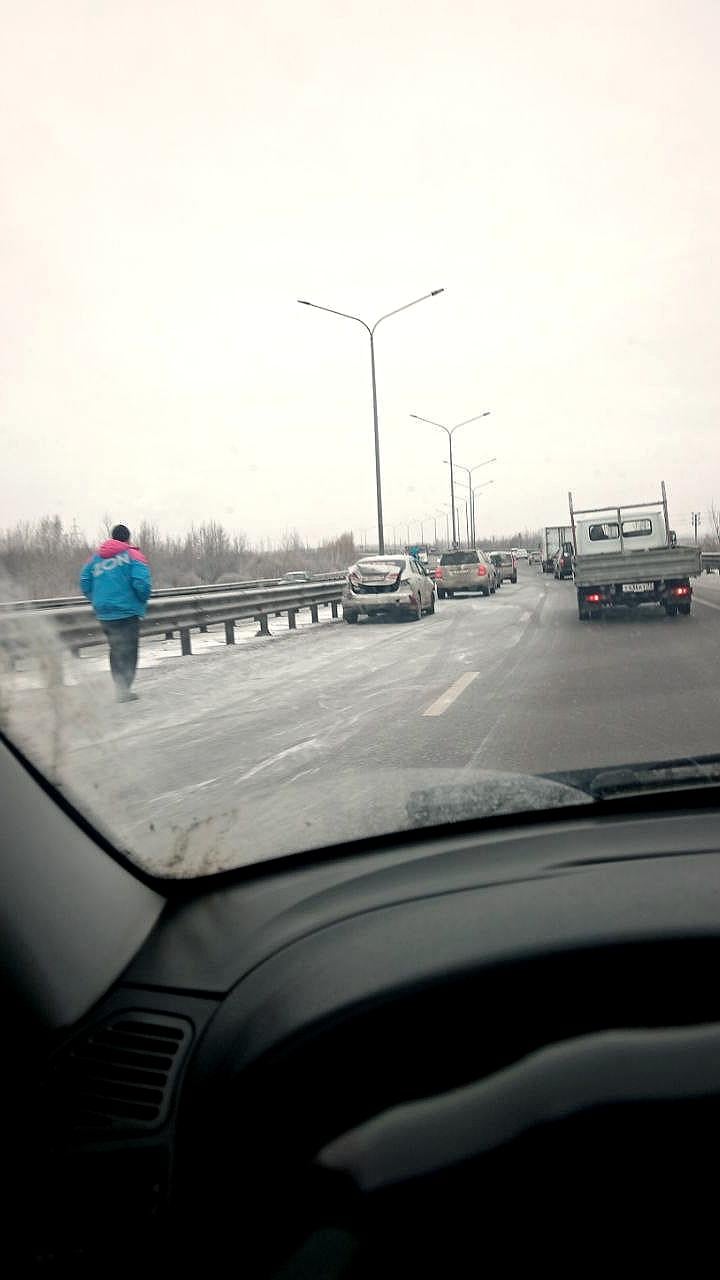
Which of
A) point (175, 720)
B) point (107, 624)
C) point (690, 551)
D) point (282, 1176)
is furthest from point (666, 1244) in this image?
point (690, 551)

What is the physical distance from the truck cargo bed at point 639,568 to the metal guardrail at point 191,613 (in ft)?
16.9

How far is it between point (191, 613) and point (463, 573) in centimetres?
2366

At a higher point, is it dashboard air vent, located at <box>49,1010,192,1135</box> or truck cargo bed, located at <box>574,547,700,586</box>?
truck cargo bed, located at <box>574,547,700,586</box>

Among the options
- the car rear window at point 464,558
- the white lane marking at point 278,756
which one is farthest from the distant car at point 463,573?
the white lane marking at point 278,756

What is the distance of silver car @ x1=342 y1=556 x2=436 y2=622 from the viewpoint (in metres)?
21.0

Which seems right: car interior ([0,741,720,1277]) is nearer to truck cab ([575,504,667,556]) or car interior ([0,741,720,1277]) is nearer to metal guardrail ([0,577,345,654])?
metal guardrail ([0,577,345,654])

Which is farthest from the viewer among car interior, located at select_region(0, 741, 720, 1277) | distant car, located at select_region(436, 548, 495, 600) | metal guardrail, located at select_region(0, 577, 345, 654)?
distant car, located at select_region(436, 548, 495, 600)

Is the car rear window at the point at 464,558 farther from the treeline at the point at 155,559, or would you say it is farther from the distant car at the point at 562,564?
the treeline at the point at 155,559

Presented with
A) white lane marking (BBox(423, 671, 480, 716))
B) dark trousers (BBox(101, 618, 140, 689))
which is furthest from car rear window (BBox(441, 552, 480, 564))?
dark trousers (BBox(101, 618, 140, 689))

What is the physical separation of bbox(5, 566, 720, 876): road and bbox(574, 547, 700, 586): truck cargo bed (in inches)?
33.5

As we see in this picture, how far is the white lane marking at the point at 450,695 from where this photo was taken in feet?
24.3

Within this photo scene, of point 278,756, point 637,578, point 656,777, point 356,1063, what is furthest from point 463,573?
point 356,1063

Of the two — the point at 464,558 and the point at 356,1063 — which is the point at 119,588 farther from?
the point at 464,558

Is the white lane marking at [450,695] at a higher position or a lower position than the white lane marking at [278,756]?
lower
